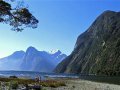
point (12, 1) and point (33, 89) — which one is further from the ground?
point (12, 1)

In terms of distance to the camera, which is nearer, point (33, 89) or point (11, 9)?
point (11, 9)

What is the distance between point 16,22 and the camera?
2677 centimetres

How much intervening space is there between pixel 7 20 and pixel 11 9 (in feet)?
4.76

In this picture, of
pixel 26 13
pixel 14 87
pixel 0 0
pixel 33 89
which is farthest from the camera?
pixel 14 87

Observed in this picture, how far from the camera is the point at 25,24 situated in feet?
87.8

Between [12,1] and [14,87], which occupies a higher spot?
[12,1]

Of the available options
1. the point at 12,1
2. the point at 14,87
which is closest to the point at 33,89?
the point at 14,87

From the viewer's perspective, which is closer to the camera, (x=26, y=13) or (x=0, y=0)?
(x=0, y=0)

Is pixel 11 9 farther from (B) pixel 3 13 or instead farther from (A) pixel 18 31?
(A) pixel 18 31

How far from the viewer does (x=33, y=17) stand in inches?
1059

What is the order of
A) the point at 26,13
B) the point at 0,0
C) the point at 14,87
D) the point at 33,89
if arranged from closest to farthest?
the point at 0,0 → the point at 26,13 → the point at 33,89 → the point at 14,87

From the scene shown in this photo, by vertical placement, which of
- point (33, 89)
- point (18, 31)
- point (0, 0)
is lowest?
point (33, 89)

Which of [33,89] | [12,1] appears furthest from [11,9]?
[33,89]

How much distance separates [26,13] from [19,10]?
619 mm
